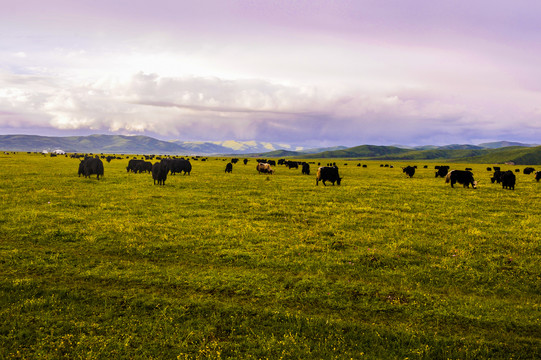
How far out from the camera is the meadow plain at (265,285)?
6531mm

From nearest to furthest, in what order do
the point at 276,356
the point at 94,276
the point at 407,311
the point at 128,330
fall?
the point at 276,356 < the point at 128,330 < the point at 407,311 < the point at 94,276

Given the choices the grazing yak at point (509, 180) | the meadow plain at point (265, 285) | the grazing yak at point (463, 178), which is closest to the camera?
the meadow plain at point (265, 285)


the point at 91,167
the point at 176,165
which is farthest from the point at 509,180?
the point at 91,167

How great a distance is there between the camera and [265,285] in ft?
30.1

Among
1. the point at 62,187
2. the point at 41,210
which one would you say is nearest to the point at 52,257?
the point at 41,210

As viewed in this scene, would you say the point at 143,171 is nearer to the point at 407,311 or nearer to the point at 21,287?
the point at 21,287

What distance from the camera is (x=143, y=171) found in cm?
4900

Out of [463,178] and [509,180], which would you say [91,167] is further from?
[509,180]

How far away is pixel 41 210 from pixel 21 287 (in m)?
11.2

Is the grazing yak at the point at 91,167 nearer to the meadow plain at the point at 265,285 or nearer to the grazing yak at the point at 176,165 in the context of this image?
the grazing yak at the point at 176,165

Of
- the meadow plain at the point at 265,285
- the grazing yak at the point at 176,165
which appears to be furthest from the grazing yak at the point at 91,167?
the meadow plain at the point at 265,285

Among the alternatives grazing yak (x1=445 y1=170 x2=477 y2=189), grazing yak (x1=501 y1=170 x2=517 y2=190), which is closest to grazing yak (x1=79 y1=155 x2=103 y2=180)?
grazing yak (x1=445 y1=170 x2=477 y2=189)

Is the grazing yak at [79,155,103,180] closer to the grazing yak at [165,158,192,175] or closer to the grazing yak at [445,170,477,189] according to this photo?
the grazing yak at [165,158,192,175]

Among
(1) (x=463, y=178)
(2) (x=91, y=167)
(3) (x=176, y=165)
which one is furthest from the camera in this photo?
(3) (x=176, y=165)
